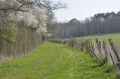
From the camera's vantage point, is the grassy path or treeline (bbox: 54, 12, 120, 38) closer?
the grassy path

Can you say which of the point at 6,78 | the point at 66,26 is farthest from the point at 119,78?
the point at 66,26

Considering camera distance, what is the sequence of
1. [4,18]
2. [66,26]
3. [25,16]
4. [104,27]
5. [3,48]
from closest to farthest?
1. [4,18]
2. [3,48]
3. [25,16]
4. [104,27]
5. [66,26]

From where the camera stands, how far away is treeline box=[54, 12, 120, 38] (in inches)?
3935

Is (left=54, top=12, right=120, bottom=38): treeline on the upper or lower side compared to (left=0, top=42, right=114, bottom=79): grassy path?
upper

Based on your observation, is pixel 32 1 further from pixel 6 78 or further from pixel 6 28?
pixel 6 78

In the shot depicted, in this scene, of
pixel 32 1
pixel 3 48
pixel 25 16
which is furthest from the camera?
pixel 25 16

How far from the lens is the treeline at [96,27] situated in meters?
99.9

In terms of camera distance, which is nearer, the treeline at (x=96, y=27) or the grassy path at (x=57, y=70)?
the grassy path at (x=57, y=70)

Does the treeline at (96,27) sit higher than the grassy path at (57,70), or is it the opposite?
the treeline at (96,27)

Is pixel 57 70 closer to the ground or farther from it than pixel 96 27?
closer to the ground

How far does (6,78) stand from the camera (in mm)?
8000

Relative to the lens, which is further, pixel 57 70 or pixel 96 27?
pixel 96 27

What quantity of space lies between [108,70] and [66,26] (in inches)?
4937

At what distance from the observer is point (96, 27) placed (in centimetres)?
11131
